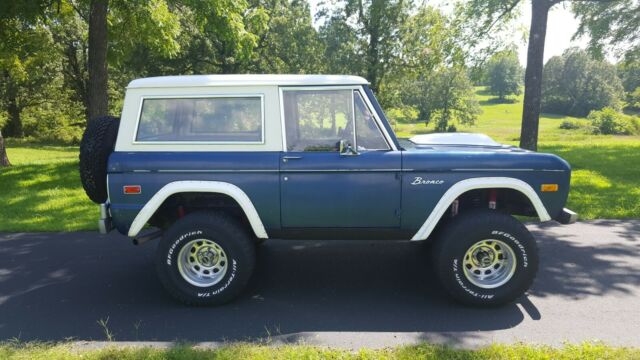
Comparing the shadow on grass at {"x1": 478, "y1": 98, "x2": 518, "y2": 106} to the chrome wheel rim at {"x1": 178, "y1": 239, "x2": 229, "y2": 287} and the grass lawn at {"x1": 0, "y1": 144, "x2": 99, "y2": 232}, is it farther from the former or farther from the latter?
the chrome wheel rim at {"x1": 178, "y1": 239, "x2": 229, "y2": 287}

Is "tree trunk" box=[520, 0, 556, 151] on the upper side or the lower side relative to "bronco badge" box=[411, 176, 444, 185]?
upper

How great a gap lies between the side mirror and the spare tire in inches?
89.7

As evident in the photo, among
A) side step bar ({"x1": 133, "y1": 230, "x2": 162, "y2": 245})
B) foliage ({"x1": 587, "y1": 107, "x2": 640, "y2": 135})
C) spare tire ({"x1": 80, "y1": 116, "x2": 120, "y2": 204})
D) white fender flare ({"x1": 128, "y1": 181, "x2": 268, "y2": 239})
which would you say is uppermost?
spare tire ({"x1": 80, "y1": 116, "x2": 120, "y2": 204})

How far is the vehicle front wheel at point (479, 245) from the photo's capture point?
3.93m

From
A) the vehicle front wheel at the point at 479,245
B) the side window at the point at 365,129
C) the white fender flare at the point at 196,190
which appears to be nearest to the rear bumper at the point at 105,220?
the white fender flare at the point at 196,190

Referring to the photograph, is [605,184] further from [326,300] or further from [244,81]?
[244,81]

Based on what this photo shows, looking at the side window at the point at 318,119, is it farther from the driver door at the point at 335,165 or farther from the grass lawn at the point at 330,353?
the grass lawn at the point at 330,353

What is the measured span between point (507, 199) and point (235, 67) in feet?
71.4

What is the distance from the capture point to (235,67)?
2408cm

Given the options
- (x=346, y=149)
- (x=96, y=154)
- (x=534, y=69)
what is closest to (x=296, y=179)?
(x=346, y=149)

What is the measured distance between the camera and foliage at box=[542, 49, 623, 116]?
59094mm

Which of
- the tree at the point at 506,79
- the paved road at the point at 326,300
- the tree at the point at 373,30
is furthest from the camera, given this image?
the tree at the point at 506,79

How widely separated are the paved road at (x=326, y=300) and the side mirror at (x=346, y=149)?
1401 millimetres

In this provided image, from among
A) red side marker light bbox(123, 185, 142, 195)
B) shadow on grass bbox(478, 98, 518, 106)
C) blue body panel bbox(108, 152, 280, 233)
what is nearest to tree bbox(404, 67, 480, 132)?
shadow on grass bbox(478, 98, 518, 106)
